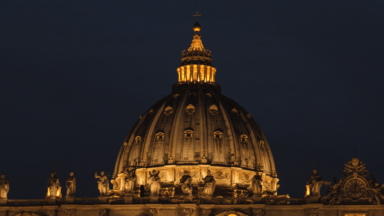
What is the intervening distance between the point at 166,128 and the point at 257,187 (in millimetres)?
32120

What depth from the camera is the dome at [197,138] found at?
128 meters

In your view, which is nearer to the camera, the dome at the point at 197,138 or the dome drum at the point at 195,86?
the dome at the point at 197,138

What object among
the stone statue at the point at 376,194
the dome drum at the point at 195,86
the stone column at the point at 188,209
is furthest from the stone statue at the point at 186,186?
the dome drum at the point at 195,86

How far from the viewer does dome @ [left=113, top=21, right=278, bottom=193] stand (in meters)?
128

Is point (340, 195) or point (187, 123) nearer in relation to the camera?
point (340, 195)

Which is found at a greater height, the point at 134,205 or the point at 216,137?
the point at 216,137

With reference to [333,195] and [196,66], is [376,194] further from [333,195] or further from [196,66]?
[196,66]

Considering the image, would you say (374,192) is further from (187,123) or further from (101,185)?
(187,123)

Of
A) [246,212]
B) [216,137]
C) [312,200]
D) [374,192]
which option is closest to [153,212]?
[246,212]

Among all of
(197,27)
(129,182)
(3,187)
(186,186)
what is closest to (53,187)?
(3,187)

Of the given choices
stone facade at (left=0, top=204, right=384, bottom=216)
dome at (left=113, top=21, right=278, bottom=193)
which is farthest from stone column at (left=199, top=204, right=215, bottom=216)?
dome at (left=113, top=21, right=278, bottom=193)

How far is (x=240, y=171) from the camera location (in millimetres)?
128250

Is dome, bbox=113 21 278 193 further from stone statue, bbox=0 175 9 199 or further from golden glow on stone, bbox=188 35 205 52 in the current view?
stone statue, bbox=0 175 9 199

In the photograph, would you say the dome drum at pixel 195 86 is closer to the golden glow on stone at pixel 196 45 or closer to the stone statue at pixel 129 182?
the golden glow on stone at pixel 196 45
